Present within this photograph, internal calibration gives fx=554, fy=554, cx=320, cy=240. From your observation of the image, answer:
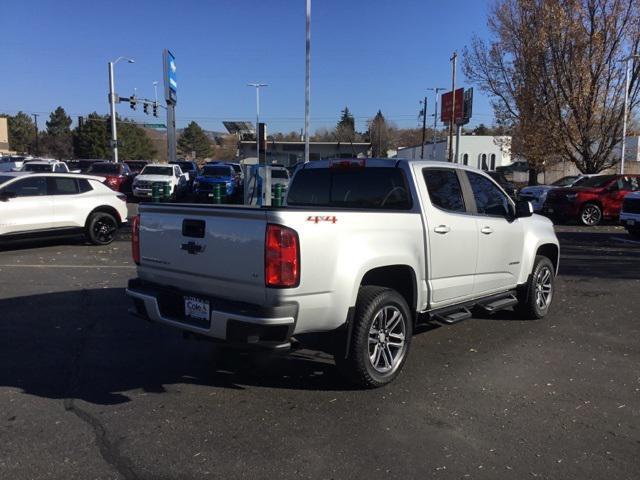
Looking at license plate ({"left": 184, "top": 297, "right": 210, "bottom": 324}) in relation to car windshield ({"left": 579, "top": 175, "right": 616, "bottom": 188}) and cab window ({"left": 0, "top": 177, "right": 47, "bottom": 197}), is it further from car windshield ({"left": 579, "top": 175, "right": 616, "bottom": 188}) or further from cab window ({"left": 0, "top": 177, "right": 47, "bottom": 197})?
car windshield ({"left": 579, "top": 175, "right": 616, "bottom": 188})

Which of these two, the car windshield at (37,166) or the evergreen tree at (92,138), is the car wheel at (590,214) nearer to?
the car windshield at (37,166)

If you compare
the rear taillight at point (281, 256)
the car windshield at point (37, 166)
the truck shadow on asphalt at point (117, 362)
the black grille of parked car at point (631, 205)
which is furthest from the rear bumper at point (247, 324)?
the car windshield at point (37, 166)

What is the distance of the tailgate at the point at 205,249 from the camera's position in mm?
3867

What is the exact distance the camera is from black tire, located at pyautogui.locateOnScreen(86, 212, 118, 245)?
12148 millimetres

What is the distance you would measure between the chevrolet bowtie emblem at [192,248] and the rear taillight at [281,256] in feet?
2.28

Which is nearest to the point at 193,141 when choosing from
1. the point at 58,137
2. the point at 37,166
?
the point at 58,137

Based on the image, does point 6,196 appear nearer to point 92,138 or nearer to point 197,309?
point 197,309

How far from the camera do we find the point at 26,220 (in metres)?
11.1

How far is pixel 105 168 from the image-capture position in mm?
27047

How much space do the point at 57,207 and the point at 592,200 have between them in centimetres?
1607

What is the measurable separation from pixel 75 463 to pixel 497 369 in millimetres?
3526

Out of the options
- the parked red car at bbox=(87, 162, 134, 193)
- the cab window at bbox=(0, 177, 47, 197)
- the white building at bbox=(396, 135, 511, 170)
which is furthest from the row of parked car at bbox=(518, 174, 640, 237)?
the white building at bbox=(396, 135, 511, 170)

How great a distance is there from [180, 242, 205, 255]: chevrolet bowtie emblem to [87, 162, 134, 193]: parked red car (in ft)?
75.4

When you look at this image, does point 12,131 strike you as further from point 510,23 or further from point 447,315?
point 447,315
